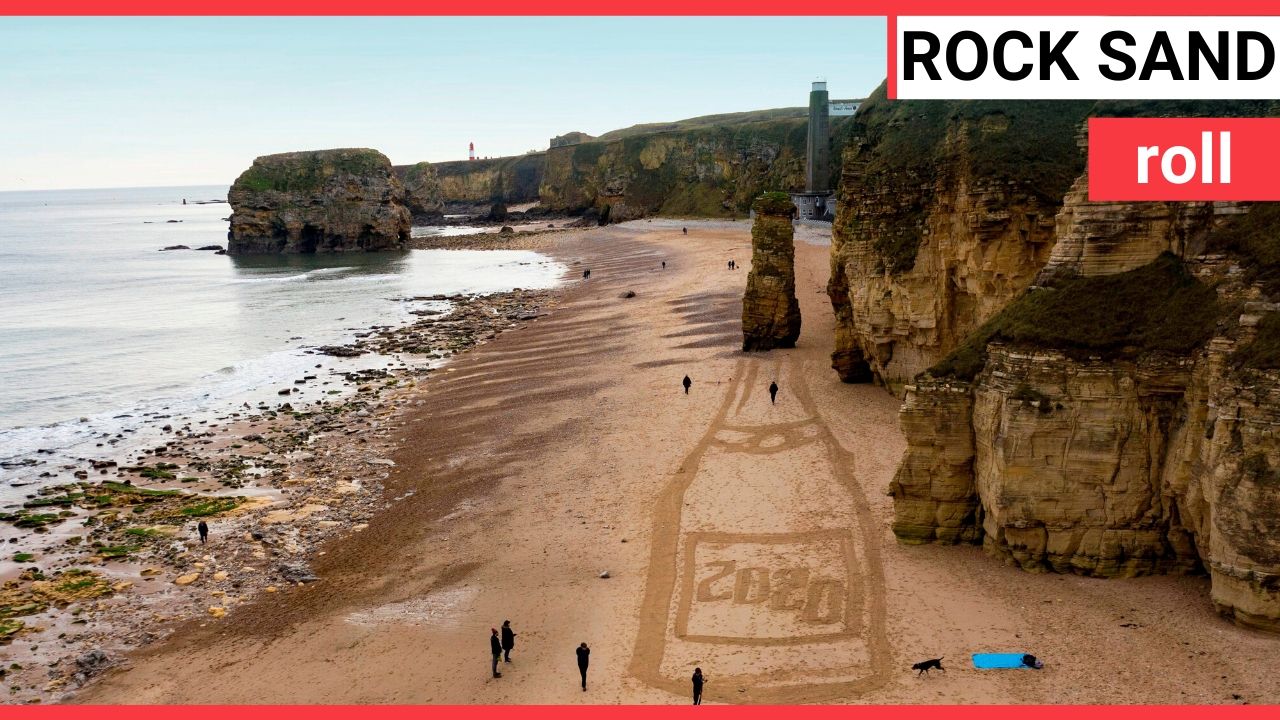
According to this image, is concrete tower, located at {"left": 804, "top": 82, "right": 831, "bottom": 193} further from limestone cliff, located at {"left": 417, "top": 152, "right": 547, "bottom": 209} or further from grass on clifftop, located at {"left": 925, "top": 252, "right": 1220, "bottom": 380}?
limestone cliff, located at {"left": 417, "top": 152, "right": 547, "bottom": 209}

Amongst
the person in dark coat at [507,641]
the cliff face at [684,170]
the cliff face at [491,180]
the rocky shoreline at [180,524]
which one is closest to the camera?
the person in dark coat at [507,641]

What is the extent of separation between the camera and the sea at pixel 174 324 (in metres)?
40.3

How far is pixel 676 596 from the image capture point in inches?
764

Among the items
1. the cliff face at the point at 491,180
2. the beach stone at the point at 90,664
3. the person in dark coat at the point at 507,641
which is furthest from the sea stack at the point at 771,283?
the cliff face at the point at 491,180

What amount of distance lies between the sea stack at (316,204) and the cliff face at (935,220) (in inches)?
3653

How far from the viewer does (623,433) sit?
3130 centimetres

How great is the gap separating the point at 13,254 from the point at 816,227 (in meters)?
109

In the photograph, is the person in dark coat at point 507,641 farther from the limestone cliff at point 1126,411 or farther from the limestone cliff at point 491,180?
the limestone cliff at point 491,180

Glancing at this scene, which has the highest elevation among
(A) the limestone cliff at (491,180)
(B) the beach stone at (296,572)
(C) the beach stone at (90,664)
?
(A) the limestone cliff at (491,180)

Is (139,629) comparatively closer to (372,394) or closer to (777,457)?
(777,457)

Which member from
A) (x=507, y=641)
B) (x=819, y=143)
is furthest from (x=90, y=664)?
(x=819, y=143)

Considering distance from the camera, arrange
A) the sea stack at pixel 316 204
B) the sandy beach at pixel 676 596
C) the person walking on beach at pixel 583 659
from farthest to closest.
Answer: the sea stack at pixel 316 204 → the person walking on beach at pixel 583 659 → the sandy beach at pixel 676 596

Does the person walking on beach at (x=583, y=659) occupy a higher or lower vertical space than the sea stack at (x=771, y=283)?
lower

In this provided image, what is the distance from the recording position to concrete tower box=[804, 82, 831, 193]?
3644 inches
